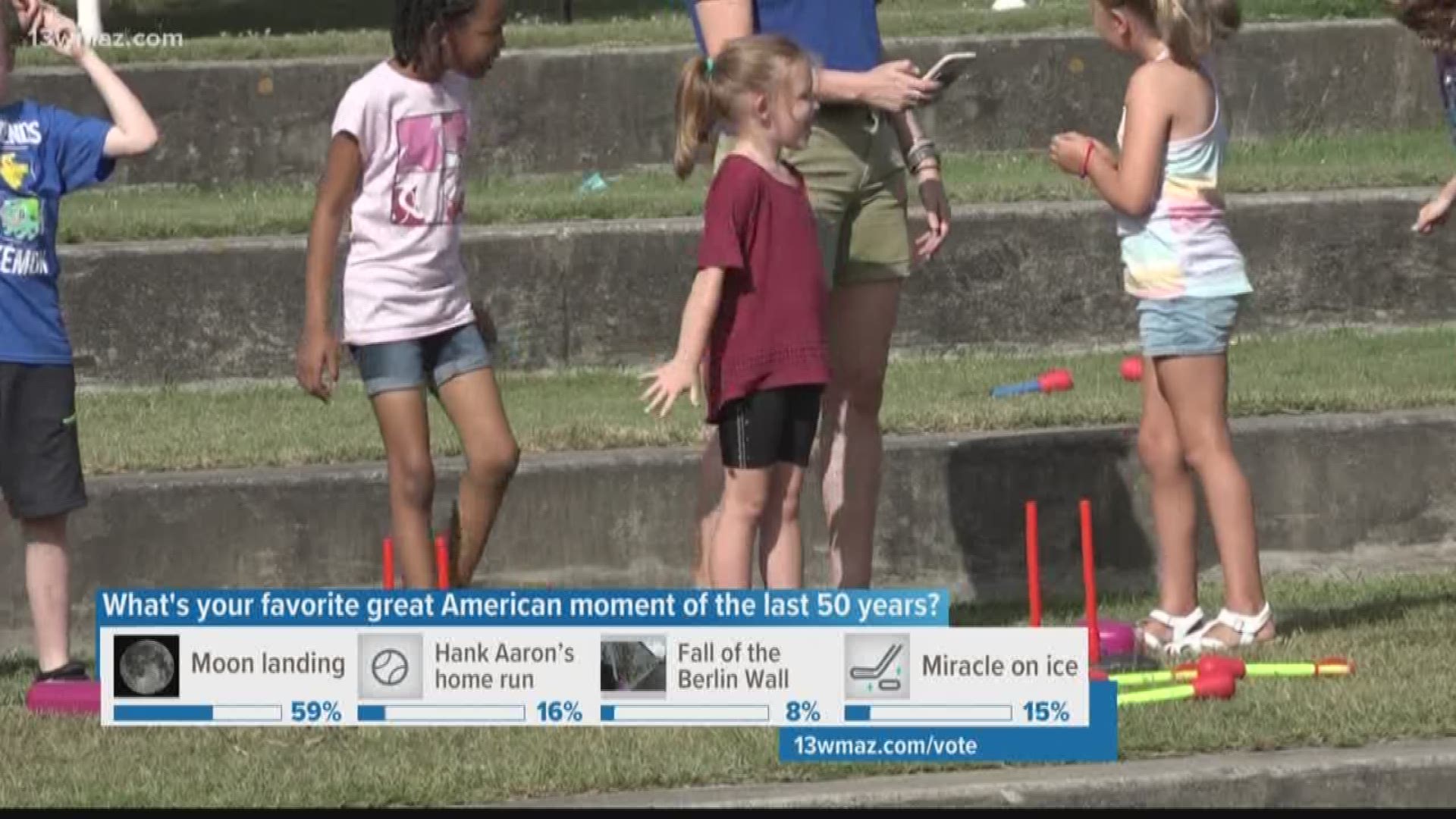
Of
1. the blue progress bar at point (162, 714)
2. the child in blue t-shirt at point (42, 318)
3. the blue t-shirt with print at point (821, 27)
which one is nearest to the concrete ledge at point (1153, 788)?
the blue progress bar at point (162, 714)

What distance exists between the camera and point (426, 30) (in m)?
7.35

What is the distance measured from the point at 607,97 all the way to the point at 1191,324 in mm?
4971

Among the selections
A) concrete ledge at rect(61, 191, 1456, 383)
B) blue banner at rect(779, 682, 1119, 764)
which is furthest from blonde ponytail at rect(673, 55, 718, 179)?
concrete ledge at rect(61, 191, 1456, 383)

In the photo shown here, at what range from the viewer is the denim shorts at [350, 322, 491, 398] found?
7.36 meters

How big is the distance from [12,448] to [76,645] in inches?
39.8

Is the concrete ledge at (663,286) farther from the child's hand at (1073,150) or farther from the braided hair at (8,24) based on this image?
the child's hand at (1073,150)

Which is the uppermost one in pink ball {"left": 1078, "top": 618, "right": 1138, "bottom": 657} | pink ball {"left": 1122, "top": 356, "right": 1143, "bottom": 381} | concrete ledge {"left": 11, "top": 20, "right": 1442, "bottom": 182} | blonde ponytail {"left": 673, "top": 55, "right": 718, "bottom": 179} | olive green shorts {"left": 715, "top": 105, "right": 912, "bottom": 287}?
blonde ponytail {"left": 673, "top": 55, "right": 718, "bottom": 179}

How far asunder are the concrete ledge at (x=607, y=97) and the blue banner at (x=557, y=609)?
5.83 metres

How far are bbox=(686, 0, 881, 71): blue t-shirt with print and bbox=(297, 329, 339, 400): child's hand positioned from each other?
3.71 ft

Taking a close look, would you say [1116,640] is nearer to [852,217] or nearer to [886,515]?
[852,217]

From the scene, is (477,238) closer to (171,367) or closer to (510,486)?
(171,367)

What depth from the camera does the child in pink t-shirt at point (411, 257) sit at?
7.30 m

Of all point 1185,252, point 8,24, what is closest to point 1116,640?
point 1185,252

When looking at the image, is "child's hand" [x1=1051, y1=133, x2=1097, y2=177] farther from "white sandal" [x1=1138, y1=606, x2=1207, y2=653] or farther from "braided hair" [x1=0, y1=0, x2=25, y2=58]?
"braided hair" [x1=0, y1=0, x2=25, y2=58]
